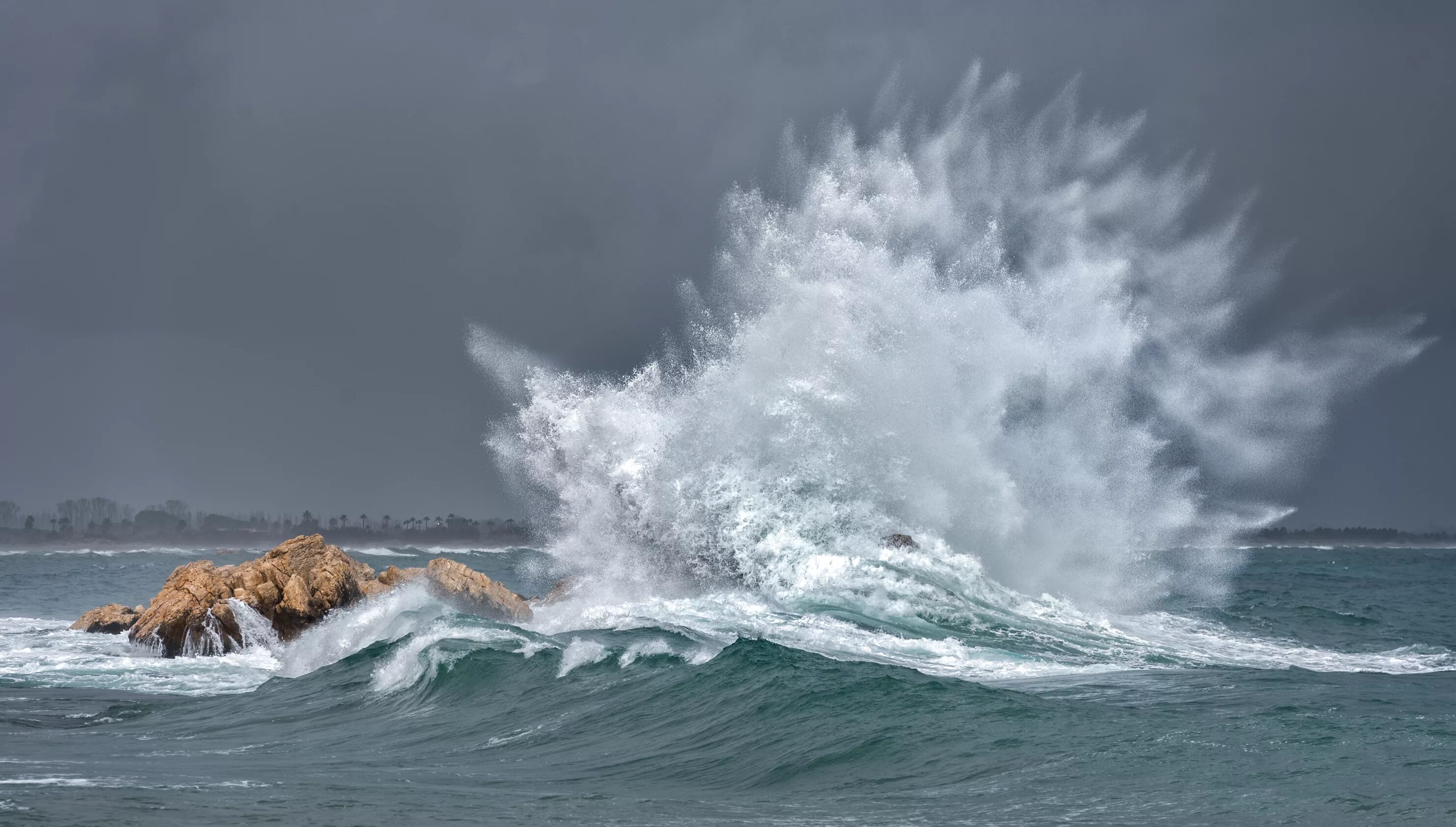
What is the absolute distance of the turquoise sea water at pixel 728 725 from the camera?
28.5ft

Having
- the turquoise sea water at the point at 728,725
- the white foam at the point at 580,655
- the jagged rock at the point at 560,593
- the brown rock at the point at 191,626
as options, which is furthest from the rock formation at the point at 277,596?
the white foam at the point at 580,655

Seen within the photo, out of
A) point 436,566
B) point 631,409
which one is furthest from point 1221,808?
point 631,409

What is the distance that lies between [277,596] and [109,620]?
576 centimetres

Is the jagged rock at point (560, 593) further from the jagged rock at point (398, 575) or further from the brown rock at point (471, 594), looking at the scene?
the jagged rock at point (398, 575)

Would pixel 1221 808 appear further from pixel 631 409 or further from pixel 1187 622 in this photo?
pixel 631 409

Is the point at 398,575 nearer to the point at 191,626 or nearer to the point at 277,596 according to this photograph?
the point at 277,596

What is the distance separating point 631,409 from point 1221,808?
72.3ft

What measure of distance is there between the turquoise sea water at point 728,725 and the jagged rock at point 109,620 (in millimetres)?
1724

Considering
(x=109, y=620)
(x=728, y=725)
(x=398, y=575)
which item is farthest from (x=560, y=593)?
(x=728, y=725)

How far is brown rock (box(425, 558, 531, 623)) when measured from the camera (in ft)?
73.7

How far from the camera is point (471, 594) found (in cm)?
2261

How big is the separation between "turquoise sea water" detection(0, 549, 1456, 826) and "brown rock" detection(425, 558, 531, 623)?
1511mm

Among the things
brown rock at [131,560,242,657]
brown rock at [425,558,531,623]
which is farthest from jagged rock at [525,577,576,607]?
brown rock at [131,560,242,657]

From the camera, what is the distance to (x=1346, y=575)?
5984cm
